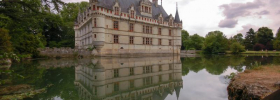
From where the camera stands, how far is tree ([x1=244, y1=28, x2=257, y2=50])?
55.9 metres

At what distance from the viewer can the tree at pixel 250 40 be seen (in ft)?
183

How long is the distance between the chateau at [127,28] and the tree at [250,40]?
3884 centimetres

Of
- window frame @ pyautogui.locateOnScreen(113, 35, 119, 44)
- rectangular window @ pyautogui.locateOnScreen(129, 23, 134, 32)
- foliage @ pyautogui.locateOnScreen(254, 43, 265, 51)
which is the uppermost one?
rectangular window @ pyautogui.locateOnScreen(129, 23, 134, 32)

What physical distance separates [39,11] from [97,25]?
52.4 feet

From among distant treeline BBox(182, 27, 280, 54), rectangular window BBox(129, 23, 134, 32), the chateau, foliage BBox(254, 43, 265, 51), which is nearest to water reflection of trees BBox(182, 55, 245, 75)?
the chateau

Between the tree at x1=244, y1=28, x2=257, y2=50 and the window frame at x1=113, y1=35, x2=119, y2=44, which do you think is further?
the tree at x1=244, y1=28, x2=257, y2=50

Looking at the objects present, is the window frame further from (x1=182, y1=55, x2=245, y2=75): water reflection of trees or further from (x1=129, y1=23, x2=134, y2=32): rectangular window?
(x1=182, y1=55, x2=245, y2=75): water reflection of trees

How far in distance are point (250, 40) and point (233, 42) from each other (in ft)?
33.5

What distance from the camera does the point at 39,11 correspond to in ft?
18.5

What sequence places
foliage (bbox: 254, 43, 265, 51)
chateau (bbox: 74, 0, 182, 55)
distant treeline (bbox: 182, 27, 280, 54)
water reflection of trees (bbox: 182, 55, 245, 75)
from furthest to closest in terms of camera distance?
1. foliage (bbox: 254, 43, 265, 51)
2. distant treeline (bbox: 182, 27, 280, 54)
3. chateau (bbox: 74, 0, 182, 55)
4. water reflection of trees (bbox: 182, 55, 245, 75)

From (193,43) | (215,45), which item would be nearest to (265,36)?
(193,43)

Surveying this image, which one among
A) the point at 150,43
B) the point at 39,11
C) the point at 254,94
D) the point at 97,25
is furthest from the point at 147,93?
the point at 150,43

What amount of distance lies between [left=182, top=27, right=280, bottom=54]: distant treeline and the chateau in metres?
17.3

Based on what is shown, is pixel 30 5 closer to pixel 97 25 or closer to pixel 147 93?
pixel 147 93
